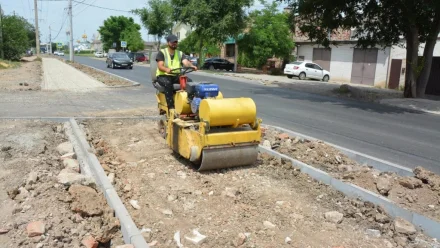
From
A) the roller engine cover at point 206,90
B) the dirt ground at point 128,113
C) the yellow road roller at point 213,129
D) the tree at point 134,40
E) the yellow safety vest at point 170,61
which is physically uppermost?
the tree at point 134,40

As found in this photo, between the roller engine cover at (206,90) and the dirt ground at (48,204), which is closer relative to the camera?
the dirt ground at (48,204)

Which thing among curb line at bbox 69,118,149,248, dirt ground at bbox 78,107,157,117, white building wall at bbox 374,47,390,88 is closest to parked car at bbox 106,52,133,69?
white building wall at bbox 374,47,390,88

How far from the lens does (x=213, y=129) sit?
5520mm

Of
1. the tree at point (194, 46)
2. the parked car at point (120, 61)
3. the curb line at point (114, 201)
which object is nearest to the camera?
the curb line at point (114, 201)

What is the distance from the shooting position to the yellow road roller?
17.1 ft

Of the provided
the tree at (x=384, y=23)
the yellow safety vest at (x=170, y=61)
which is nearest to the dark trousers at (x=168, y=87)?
the yellow safety vest at (x=170, y=61)

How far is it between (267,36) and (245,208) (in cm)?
3390

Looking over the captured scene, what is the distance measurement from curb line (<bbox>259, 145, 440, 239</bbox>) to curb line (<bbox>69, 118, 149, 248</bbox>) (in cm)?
274

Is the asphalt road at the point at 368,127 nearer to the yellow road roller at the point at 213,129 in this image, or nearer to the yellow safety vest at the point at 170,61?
the yellow road roller at the point at 213,129

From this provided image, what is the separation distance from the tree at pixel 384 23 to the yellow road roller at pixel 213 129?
12066 millimetres

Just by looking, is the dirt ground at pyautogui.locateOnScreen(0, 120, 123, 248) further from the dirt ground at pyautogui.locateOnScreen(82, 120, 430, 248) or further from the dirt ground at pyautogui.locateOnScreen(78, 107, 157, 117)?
the dirt ground at pyautogui.locateOnScreen(78, 107, 157, 117)

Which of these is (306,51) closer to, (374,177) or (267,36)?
(267,36)

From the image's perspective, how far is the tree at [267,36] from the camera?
120 feet

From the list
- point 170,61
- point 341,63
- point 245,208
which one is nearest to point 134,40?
point 341,63
